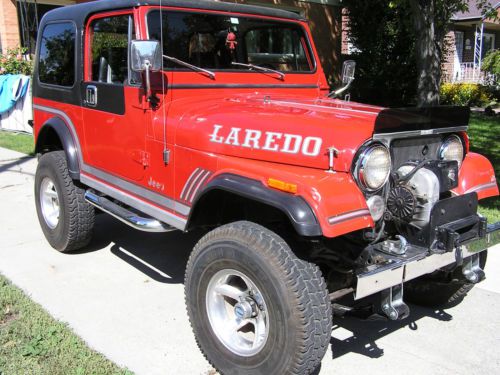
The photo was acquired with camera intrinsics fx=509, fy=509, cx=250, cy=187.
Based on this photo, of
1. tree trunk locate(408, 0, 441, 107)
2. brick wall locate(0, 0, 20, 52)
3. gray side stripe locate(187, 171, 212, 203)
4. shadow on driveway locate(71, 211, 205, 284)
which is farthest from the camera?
brick wall locate(0, 0, 20, 52)

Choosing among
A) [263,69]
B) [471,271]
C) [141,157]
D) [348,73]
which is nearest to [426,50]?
[348,73]

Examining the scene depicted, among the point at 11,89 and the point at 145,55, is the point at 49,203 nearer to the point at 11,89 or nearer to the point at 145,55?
the point at 145,55

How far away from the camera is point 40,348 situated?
3.06 metres

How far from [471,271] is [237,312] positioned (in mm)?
1468

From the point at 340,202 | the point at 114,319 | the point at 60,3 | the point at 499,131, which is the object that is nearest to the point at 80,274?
the point at 114,319

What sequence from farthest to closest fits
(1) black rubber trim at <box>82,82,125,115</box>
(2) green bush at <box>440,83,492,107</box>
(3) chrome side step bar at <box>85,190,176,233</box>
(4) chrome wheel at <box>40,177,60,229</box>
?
(2) green bush at <box>440,83,492,107</box> < (4) chrome wheel at <box>40,177,60,229</box> < (1) black rubber trim at <box>82,82,125,115</box> < (3) chrome side step bar at <box>85,190,176,233</box>

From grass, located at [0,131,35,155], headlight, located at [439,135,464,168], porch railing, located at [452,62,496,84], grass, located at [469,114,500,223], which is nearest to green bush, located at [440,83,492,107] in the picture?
grass, located at [469,114,500,223]

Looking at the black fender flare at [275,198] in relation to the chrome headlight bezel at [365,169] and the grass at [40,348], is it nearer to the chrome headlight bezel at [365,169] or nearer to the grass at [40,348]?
the chrome headlight bezel at [365,169]

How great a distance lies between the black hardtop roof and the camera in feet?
11.4

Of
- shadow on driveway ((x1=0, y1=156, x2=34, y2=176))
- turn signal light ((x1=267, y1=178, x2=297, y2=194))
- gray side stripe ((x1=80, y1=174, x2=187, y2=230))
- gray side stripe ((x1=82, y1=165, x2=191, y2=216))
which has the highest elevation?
turn signal light ((x1=267, y1=178, x2=297, y2=194))

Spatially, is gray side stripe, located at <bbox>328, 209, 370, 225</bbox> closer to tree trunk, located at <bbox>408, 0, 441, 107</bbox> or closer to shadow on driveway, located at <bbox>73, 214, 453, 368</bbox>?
shadow on driveway, located at <bbox>73, 214, 453, 368</bbox>

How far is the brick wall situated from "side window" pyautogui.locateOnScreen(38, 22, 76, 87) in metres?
10.2

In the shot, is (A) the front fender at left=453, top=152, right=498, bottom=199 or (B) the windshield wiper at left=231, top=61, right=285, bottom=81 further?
(B) the windshield wiper at left=231, top=61, right=285, bottom=81

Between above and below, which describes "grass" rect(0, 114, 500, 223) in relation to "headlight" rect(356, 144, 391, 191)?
below
